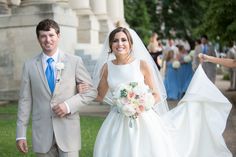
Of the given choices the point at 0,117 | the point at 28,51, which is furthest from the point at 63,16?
the point at 0,117

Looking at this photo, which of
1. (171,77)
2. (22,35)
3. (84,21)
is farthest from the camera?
(84,21)

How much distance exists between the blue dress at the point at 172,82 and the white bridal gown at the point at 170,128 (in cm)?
1115

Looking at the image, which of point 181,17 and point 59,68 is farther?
point 181,17

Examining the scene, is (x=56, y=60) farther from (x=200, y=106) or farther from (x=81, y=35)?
(x=81, y=35)

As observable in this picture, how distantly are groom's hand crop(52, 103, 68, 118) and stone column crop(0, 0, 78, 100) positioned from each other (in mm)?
10420

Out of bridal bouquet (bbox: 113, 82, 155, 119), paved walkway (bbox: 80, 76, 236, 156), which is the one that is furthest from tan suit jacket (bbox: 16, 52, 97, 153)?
paved walkway (bbox: 80, 76, 236, 156)

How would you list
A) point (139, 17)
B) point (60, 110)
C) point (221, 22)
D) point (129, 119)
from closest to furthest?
point (60, 110) → point (129, 119) → point (221, 22) → point (139, 17)

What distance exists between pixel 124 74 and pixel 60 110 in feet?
4.07

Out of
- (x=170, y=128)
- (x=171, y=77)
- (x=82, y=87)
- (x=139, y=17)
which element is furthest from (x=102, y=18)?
(x=139, y=17)

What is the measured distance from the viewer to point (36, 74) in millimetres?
4977

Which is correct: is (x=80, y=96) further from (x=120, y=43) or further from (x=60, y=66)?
(x=120, y=43)

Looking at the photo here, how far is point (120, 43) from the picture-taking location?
5840 millimetres

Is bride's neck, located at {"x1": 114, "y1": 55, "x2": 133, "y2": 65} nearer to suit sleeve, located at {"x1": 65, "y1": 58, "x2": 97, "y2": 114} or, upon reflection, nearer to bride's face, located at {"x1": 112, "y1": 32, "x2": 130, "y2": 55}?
bride's face, located at {"x1": 112, "y1": 32, "x2": 130, "y2": 55}

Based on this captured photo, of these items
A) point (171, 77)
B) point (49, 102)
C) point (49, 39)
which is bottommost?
point (171, 77)
